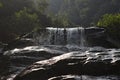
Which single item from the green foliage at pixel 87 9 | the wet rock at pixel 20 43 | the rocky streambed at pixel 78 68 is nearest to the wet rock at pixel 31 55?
the wet rock at pixel 20 43

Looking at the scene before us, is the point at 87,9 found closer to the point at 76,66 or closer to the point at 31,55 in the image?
the point at 31,55

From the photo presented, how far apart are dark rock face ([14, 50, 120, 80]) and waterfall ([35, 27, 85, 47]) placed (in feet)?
67.1

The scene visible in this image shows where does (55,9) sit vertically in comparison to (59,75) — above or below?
above

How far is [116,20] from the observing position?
4603 cm

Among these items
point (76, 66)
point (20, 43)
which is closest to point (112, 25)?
point (20, 43)

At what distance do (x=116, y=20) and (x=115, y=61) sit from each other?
100 feet

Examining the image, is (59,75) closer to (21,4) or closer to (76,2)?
(21,4)

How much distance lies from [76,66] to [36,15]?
43597mm

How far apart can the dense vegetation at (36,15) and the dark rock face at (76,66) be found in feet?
95.9

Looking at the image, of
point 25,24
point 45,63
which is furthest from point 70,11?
point 45,63

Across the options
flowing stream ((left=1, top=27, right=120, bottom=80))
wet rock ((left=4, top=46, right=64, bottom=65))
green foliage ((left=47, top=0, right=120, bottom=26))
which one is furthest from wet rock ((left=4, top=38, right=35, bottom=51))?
green foliage ((left=47, top=0, right=120, bottom=26))

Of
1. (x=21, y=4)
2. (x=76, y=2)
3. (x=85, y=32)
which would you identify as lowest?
(x=85, y=32)

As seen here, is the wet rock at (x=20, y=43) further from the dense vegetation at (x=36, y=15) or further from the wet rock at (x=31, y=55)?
the dense vegetation at (x=36, y=15)

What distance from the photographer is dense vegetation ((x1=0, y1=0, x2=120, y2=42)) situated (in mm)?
50062
